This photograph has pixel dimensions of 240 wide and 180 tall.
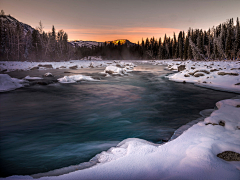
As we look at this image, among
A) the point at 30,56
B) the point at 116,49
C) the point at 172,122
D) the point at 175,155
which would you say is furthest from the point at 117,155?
the point at 116,49

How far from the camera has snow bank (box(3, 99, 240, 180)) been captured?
2.27 m

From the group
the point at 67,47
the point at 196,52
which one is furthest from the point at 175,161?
the point at 67,47

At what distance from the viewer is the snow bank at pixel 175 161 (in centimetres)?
227

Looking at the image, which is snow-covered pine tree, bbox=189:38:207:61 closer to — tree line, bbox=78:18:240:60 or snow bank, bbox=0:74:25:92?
tree line, bbox=78:18:240:60

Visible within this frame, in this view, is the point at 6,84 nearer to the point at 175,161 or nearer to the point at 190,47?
the point at 175,161

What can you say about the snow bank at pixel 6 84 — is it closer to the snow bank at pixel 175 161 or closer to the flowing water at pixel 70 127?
the flowing water at pixel 70 127

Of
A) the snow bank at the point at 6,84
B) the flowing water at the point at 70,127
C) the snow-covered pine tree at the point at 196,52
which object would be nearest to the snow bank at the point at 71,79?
the snow bank at the point at 6,84

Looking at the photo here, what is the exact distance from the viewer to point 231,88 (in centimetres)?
1070

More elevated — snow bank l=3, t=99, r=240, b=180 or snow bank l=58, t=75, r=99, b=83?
snow bank l=58, t=75, r=99, b=83

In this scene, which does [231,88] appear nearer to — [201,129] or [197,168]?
[201,129]

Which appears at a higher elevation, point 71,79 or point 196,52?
point 196,52

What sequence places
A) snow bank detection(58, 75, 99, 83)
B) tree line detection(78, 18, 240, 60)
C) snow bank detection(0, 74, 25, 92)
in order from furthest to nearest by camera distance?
tree line detection(78, 18, 240, 60) → snow bank detection(58, 75, 99, 83) → snow bank detection(0, 74, 25, 92)

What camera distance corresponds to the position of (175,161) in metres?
2.59

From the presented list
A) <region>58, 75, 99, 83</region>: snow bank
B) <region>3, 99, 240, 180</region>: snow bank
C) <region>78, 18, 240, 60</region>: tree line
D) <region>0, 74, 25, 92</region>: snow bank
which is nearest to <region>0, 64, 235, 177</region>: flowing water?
<region>3, 99, 240, 180</region>: snow bank
